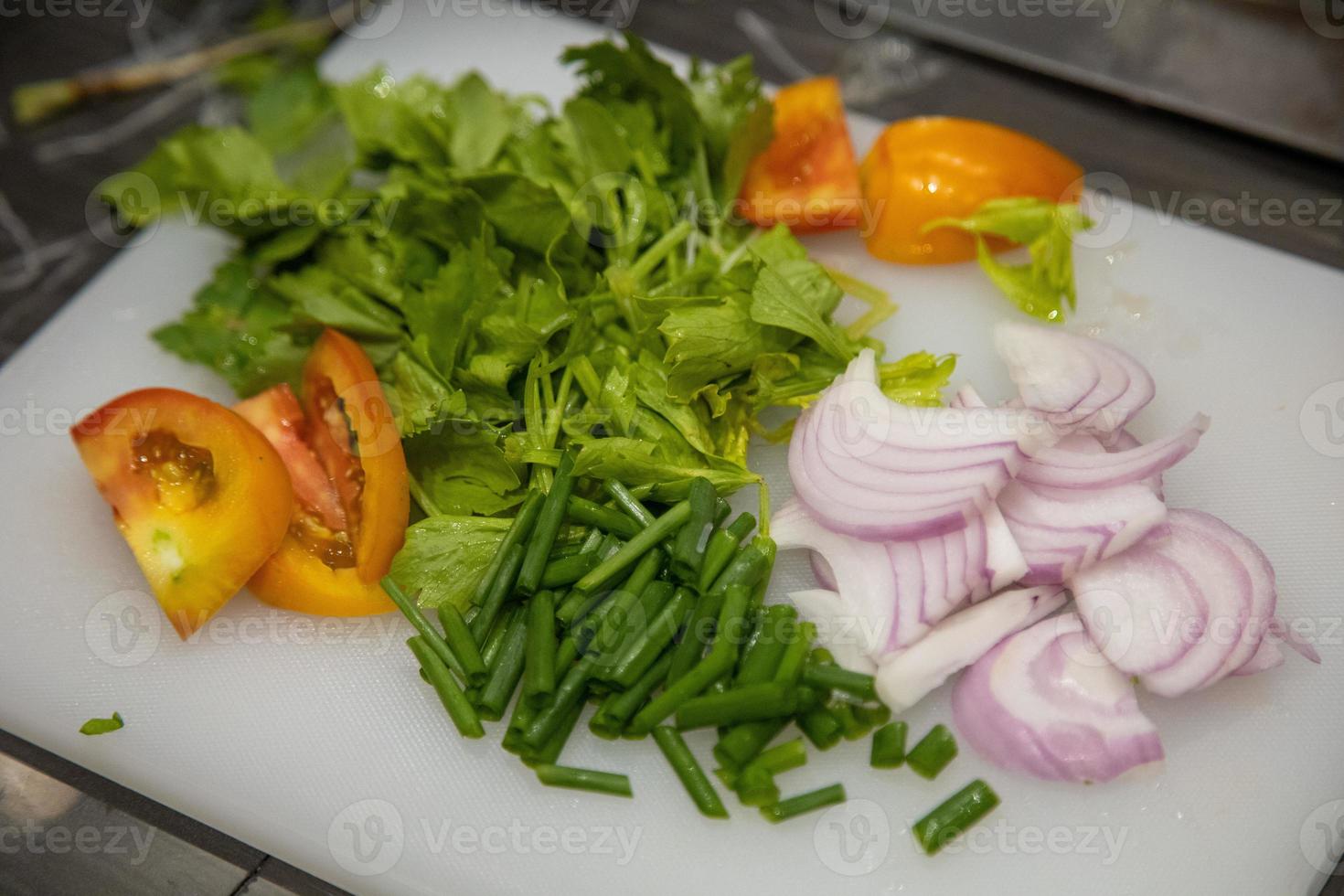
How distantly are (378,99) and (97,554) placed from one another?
1087 mm

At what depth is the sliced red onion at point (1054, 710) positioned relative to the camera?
1546mm

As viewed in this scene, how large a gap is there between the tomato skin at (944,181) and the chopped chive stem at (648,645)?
0.91 meters

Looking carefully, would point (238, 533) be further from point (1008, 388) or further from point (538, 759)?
point (1008, 388)

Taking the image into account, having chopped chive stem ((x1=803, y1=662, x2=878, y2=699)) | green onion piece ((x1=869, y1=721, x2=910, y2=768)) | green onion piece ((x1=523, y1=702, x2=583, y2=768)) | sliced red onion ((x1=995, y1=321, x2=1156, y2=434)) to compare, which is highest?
sliced red onion ((x1=995, y1=321, x2=1156, y2=434))

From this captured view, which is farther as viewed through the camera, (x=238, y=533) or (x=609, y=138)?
(x=609, y=138)

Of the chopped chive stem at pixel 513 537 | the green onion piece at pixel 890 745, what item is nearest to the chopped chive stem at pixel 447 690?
the chopped chive stem at pixel 513 537

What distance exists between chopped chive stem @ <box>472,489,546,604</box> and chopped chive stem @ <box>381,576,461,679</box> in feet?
0.28

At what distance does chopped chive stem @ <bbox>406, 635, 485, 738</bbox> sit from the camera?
1633 mm

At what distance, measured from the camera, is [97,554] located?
6.34ft

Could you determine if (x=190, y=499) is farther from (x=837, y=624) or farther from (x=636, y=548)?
(x=837, y=624)

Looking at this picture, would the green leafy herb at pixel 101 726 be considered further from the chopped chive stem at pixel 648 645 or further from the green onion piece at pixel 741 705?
the green onion piece at pixel 741 705

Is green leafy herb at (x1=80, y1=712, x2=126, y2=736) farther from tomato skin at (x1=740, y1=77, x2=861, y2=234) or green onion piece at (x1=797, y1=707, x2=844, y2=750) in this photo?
tomato skin at (x1=740, y1=77, x2=861, y2=234)

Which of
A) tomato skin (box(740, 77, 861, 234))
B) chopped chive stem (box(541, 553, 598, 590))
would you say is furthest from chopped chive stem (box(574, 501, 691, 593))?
tomato skin (box(740, 77, 861, 234))

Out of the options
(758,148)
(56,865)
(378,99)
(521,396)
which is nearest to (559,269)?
(521,396)
